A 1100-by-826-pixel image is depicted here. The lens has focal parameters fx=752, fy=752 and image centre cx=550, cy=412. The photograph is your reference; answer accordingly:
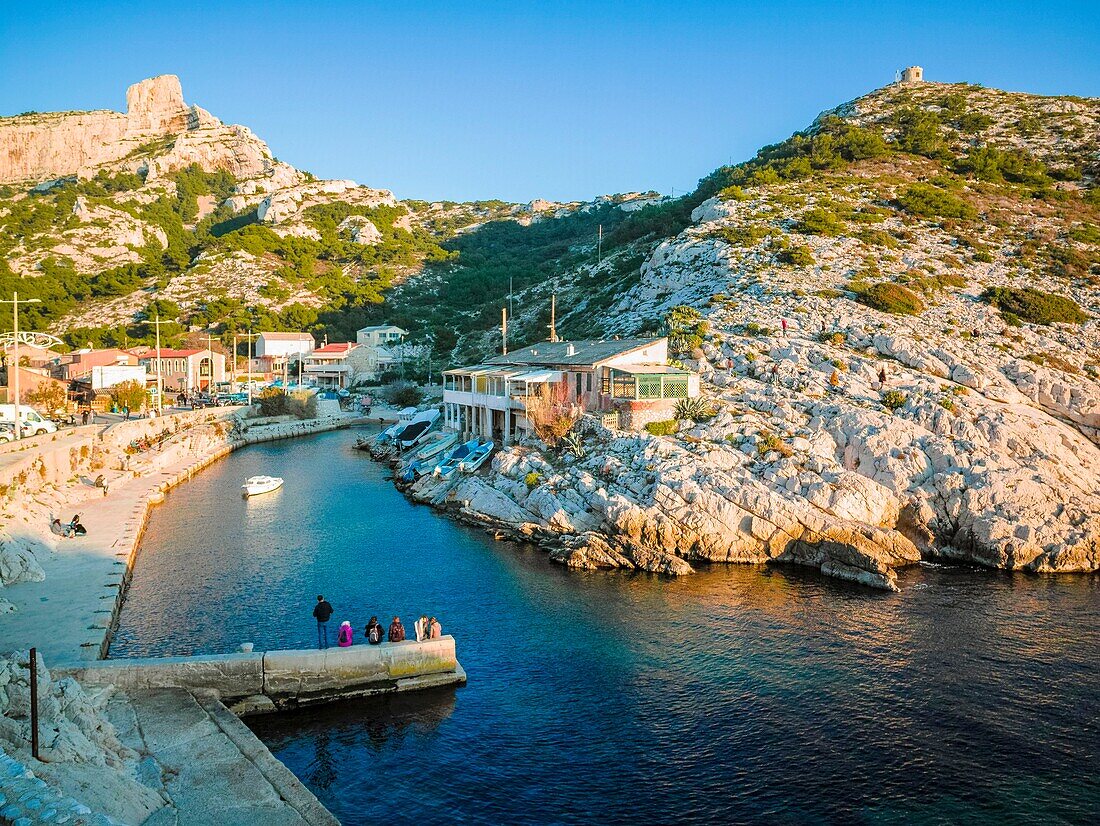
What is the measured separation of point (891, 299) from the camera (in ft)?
190

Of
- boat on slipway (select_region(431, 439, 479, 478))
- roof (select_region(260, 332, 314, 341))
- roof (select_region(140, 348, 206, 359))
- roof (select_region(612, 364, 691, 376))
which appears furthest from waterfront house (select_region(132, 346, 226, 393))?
roof (select_region(612, 364, 691, 376))

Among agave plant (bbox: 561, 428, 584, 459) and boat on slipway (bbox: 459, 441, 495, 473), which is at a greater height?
agave plant (bbox: 561, 428, 584, 459)

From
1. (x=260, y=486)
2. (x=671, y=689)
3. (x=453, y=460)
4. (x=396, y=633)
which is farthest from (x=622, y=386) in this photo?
(x=396, y=633)

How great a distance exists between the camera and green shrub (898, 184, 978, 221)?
2965 inches

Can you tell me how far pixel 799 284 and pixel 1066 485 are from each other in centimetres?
2894

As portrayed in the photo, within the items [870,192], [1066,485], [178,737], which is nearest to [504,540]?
[178,737]

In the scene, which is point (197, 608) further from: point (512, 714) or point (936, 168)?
point (936, 168)

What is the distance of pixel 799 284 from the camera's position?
207ft

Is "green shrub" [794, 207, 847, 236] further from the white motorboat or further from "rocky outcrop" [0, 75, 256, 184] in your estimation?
"rocky outcrop" [0, 75, 256, 184]

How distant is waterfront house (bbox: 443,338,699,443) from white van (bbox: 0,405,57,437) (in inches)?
1146

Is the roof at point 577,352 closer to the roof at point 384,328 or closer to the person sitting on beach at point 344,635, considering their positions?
the person sitting on beach at point 344,635

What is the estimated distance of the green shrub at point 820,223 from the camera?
71938 mm

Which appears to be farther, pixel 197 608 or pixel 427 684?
pixel 197 608

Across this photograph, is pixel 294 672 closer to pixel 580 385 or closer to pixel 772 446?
pixel 772 446
